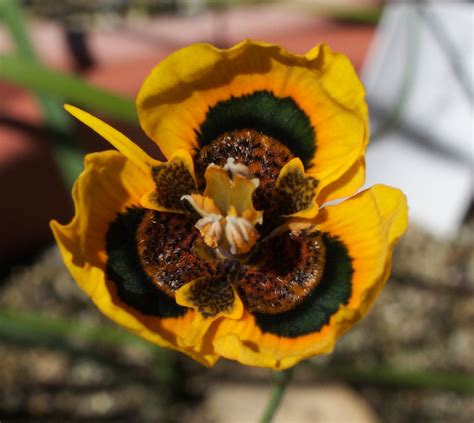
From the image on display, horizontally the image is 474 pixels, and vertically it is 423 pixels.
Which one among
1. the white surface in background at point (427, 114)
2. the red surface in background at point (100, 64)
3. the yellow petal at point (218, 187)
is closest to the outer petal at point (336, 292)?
the yellow petal at point (218, 187)

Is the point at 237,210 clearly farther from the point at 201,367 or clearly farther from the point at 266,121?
the point at 201,367

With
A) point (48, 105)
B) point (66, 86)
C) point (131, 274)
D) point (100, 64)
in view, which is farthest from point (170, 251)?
point (100, 64)

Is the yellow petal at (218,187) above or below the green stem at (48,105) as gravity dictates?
above

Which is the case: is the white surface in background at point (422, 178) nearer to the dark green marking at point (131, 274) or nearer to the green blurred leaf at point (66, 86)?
the green blurred leaf at point (66, 86)

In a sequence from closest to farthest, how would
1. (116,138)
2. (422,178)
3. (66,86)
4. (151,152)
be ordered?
1. (116,138)
2. (66,86)
3. (151,152)
4. (422,178)

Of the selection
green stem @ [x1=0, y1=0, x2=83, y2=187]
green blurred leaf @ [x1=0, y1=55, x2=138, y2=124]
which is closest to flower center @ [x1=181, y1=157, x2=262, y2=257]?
green blurred leaf @ [x1=0, y1=55, x2=138, y2=124]

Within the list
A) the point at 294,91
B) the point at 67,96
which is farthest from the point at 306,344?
the point at 67,96

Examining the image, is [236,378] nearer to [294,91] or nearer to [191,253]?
[191,253]
